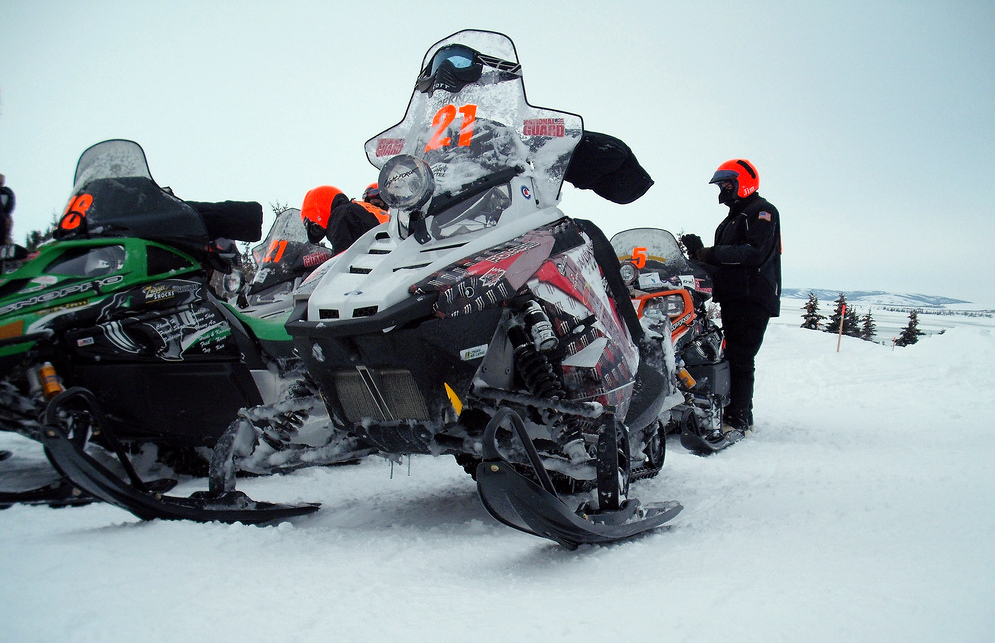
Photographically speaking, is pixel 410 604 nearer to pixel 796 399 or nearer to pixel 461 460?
pixel 461 460

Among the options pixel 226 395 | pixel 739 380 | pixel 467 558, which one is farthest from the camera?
pixel 739 380

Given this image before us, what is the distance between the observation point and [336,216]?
179 inches

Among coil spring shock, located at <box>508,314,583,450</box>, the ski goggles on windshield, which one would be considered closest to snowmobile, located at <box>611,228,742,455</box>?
the ski goggles on windshield

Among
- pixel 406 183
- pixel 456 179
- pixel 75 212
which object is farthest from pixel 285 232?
pixel 406 183

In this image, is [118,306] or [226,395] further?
[226,395]

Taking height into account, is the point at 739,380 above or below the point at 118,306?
below

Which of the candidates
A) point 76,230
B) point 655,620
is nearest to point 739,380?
point 655,620

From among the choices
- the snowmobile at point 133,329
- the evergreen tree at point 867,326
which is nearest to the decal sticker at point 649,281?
the snowmobile at point 133,329

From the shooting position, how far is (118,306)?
301 cm

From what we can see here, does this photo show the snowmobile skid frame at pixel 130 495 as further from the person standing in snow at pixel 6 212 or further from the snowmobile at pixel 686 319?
the snowmobile at pixel 686 319

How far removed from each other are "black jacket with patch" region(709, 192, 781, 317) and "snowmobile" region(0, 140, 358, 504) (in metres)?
3.70

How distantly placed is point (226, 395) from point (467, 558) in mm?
1957

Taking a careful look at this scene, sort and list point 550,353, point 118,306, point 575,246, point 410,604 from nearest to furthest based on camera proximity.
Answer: point 410,604, point 550,353, point 575,246, point 118,306

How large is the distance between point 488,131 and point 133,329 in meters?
2.04
